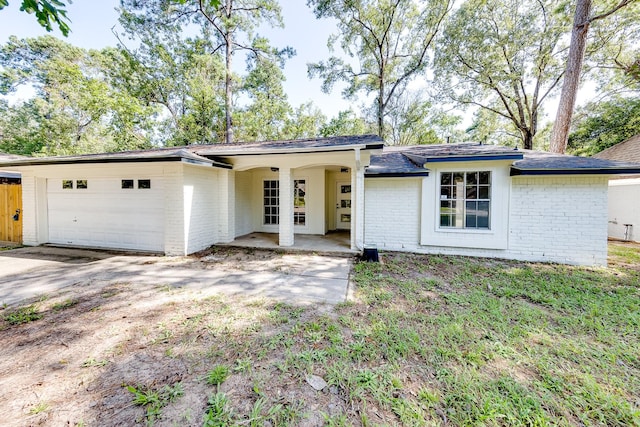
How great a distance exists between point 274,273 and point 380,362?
318cm

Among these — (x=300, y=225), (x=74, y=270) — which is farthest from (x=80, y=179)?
(x=300, y=225)

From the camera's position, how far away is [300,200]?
9359 millimetres

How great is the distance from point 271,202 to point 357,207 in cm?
416

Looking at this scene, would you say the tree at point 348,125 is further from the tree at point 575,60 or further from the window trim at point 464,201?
the window trim at point 464,201

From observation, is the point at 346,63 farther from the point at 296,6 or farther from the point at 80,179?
the point at 80,179

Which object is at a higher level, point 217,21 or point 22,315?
point 217,21

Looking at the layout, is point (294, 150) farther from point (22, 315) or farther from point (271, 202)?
point (22, 315)

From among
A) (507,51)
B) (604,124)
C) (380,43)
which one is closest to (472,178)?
(507,51)

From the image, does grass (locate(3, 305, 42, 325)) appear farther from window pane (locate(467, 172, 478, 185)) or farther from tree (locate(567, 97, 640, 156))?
tree (locate(567, 97, 640, 156))

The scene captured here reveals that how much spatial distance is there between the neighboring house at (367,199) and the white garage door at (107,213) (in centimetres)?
3

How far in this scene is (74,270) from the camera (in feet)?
17.4

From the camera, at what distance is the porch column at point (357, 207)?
266 inches

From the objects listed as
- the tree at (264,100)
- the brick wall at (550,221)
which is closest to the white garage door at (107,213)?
the brick wall at (550,221)

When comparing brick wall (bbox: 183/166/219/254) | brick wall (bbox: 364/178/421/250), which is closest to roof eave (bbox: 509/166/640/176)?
brick wall (bbox: 364/178/421/250)
